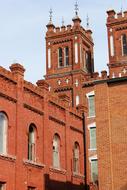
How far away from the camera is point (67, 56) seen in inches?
2111

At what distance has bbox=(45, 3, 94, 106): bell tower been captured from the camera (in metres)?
49.8

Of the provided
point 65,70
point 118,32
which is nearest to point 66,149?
point 65,70

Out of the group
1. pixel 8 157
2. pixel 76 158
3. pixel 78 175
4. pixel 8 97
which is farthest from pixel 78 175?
pixel 8 97

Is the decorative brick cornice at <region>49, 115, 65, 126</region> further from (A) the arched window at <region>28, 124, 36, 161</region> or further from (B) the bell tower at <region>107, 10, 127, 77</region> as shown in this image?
(B) the bell tower at <region>107, 10, 127, 77</region>

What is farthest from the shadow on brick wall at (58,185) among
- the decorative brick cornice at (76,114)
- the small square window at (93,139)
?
the small square window at (93,139)

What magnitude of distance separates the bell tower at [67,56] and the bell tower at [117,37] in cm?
336

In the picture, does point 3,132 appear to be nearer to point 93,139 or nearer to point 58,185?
point 58,185

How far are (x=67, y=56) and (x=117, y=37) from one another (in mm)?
6520

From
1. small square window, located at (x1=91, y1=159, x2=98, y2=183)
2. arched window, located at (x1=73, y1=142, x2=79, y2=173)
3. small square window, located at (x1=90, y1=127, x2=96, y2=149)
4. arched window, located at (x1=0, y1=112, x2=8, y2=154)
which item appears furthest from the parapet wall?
arched window, located at (x1=0, y1=112, x2=8, y2=154)

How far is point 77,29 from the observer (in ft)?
173

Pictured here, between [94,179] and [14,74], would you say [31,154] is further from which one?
[94,179]

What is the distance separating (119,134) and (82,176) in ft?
49.6

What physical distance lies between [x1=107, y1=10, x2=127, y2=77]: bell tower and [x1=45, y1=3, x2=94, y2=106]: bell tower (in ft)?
11.0

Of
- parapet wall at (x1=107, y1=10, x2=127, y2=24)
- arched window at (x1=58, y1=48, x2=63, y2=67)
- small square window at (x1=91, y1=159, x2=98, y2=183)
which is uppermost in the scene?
parapet wall at (x1=107, y1=10, x2=127, y2=24)
